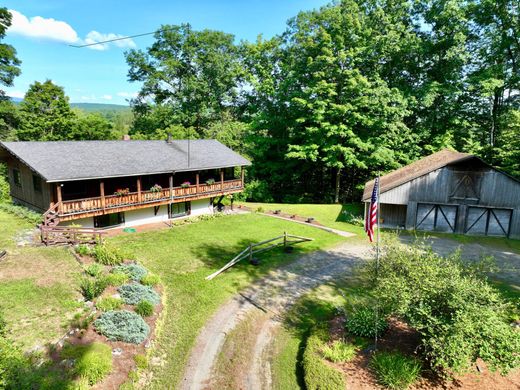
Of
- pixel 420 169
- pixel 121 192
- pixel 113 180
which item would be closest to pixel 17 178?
pixel 113 180

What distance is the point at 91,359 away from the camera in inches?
334

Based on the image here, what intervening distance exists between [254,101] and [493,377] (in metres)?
41.7

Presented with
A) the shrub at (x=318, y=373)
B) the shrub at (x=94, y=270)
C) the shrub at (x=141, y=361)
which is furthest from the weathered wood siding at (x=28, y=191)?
the shrub at (x=318, y=373)

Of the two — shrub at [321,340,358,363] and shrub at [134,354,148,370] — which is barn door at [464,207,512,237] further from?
shrub at [134,354,148,370]

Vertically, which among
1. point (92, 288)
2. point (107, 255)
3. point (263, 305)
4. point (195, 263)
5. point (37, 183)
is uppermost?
point (37, 183)

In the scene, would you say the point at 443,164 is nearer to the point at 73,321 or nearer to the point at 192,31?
the point at 73,321

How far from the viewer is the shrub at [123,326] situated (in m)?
9.94

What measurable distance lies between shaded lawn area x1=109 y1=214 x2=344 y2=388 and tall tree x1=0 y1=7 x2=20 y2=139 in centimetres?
3158

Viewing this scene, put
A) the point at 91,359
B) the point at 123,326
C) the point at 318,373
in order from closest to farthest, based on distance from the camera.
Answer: the point at 91,359, the point at 318,373, the point at 123,326

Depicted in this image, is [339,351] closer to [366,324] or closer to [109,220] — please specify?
[366,324]

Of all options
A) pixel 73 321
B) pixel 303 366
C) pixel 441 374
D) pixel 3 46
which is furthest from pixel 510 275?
pixel 3 46

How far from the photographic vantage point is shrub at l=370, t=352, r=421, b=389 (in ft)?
27.7

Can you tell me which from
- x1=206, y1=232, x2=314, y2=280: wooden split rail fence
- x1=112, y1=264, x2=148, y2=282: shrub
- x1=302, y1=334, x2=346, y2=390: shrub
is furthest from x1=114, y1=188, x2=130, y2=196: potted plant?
x1=302, y1=334, x2=346, y2=390: shrub

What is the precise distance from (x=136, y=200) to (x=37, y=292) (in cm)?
1107
